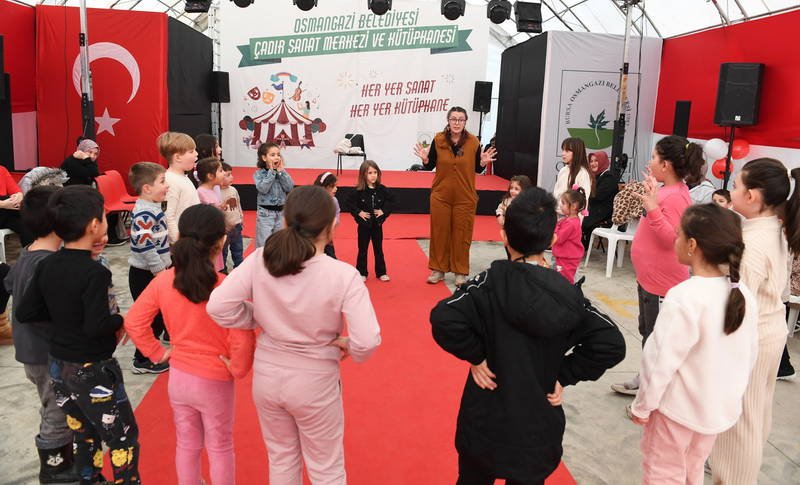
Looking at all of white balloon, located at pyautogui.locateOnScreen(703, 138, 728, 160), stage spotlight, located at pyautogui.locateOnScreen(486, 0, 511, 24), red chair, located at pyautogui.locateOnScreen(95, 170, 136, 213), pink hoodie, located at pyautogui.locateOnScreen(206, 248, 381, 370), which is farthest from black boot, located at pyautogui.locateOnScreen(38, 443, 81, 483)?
stage spotlight, located at pyautogui.locateOnScreen(486, 0, 511, 24)

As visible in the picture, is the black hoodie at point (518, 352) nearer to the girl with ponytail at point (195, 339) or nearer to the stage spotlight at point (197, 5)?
the girl with ponytail at point (195, 339)

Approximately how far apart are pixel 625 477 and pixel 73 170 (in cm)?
588

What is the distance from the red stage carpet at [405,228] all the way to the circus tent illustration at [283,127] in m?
3.30

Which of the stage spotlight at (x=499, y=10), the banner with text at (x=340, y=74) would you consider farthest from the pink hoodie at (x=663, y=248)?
the banner with text at (x=340, y=74)

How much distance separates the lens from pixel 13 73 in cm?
775

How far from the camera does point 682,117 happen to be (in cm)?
814

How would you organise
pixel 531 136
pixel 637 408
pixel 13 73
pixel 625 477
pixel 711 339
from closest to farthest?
pixel 711 339
pixel 637 408
pixel 625 477
pixel 13 73
pixel 531 136

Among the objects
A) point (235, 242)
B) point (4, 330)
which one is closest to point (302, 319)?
point (4, 330)

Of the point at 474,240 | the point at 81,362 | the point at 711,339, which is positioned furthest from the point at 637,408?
the point at 474,240

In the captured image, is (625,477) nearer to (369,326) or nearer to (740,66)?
(369,326)

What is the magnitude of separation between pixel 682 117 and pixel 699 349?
7.07 metres

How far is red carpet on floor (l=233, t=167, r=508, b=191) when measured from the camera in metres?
9.59

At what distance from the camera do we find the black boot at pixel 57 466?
2.45 metres

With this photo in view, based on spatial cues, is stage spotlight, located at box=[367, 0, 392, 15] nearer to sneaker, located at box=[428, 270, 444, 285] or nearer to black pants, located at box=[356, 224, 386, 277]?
black pants, located at box=[356, 224, 386, 277]
